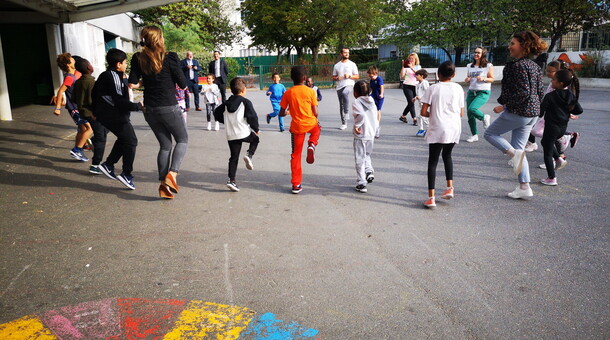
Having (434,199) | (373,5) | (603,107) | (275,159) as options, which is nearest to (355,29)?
(373,5)

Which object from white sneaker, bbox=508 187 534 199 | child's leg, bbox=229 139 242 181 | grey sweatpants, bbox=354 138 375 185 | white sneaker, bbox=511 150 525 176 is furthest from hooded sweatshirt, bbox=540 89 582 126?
child's leg, bbox=229 139 242 181

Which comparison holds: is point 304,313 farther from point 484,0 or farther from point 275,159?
point 484,0

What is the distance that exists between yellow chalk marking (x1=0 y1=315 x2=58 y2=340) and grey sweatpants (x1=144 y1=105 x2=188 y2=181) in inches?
110

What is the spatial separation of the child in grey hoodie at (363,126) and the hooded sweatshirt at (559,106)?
231cm

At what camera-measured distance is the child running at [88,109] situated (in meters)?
7.12

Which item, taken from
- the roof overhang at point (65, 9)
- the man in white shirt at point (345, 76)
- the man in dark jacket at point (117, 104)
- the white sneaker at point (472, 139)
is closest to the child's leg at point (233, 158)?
the man in dark jacket at point (117, 104)

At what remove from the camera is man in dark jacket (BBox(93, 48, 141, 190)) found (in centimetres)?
604

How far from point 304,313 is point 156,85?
11.4 feet

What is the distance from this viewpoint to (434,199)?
18.4 ft

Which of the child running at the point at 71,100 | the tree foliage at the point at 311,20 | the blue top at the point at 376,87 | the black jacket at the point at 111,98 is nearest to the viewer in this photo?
the black jacket at the point at 111,98

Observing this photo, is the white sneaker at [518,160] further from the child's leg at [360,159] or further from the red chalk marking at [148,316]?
the red chalk marking at [148,316]

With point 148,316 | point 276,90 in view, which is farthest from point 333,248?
point 276,90

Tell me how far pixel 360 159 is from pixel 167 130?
8.10ft

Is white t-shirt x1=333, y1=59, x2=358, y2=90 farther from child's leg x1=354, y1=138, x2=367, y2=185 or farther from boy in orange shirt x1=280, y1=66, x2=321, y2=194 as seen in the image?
child's leg x1=354, y1=138, x2=367, y2=185
